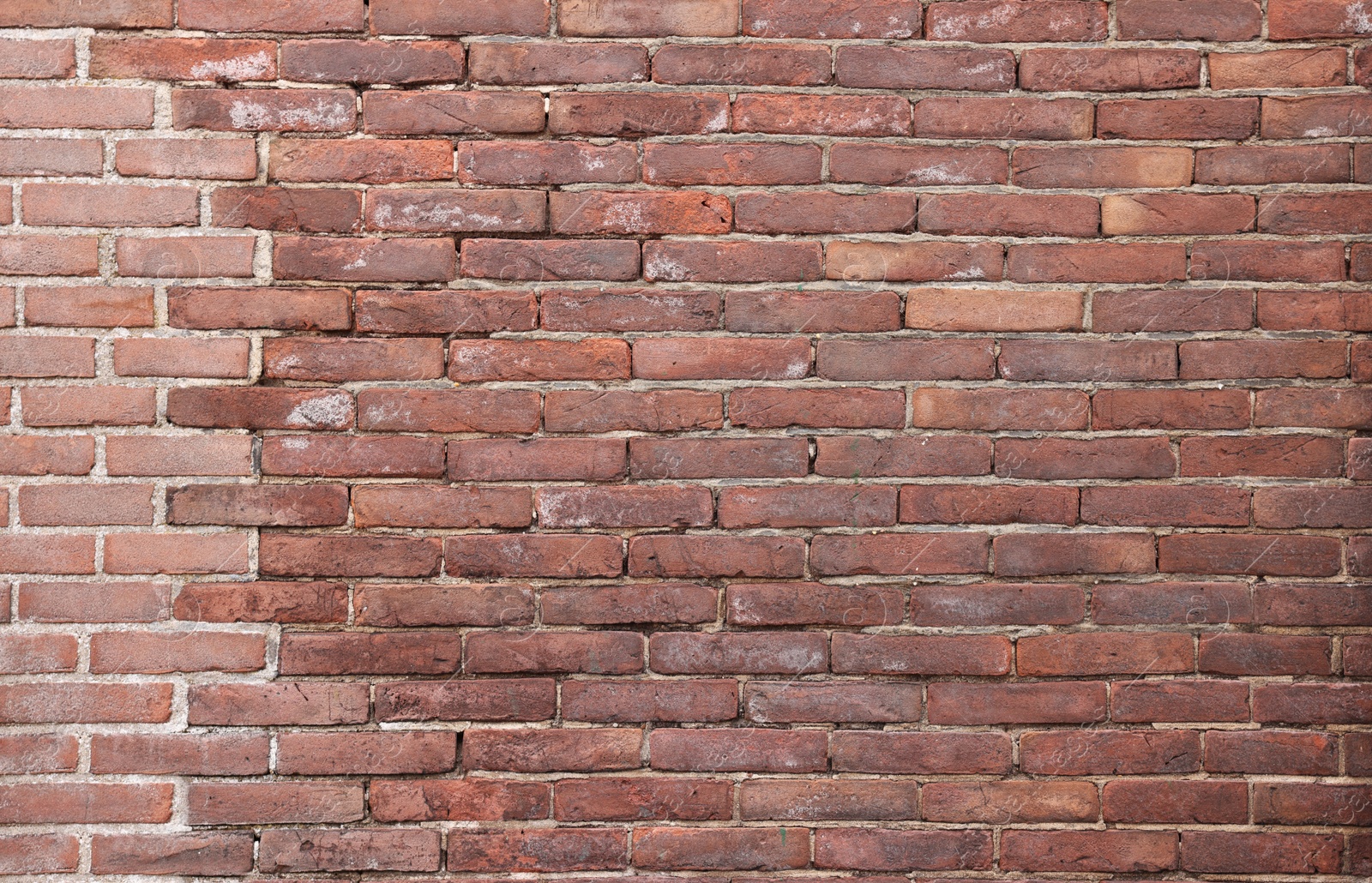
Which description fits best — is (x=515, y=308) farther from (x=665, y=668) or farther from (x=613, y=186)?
(x=665, y=668)

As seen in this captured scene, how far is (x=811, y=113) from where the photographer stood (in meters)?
1.63

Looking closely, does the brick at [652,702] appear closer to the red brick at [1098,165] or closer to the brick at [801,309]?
the brick at [801,309]

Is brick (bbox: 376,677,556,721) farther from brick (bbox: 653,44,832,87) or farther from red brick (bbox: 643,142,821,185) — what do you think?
brick (bbox: 653,44,832,87)

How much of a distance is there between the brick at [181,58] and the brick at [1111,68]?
1351 millimetres

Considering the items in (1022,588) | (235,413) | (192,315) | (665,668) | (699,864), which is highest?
(192,315)

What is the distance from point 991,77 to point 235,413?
4.79 ft

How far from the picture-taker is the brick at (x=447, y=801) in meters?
1.61

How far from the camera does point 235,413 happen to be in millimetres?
1608

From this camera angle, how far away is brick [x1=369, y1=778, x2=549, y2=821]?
63.4 inches

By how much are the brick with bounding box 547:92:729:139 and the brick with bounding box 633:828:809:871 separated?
1.24m

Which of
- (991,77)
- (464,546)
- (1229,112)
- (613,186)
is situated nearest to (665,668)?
(464,546)

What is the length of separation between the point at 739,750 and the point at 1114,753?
0.66m

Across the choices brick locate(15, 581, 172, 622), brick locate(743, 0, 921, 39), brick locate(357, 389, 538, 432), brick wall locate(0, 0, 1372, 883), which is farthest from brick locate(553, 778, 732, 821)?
brick locate(743, 0, 921, 39)

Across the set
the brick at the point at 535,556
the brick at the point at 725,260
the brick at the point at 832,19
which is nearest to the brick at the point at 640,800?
the brick at the point at 535,556
